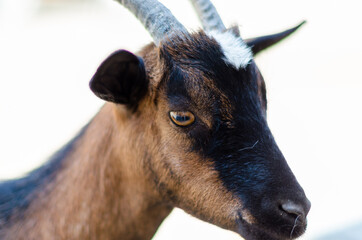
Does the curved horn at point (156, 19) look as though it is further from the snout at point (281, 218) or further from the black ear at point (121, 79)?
the snout at point (281, 218)

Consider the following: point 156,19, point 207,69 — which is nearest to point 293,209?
point 207,69

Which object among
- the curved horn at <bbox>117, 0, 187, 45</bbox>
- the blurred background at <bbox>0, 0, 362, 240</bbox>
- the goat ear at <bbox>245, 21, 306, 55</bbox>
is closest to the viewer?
the curved horn at <bbox>117, 0, 187, 45</bbox>

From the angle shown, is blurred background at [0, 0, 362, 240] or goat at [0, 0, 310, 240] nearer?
goat at [0, 0, 310, 240]

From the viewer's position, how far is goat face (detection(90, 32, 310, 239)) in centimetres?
259

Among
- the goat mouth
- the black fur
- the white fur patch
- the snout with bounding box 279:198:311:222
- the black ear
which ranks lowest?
the goat mouth

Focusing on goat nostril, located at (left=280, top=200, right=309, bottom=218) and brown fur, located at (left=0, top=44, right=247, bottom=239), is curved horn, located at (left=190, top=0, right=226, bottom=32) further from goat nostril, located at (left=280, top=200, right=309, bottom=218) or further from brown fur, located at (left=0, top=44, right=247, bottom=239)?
goat nostril, located at (left=280, top=200, right=309, bottom=218)

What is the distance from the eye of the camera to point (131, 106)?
9.76 ft

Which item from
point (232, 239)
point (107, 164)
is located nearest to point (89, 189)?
point (107, 164)

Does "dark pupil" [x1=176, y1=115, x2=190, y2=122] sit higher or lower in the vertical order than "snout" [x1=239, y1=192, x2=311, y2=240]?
higher

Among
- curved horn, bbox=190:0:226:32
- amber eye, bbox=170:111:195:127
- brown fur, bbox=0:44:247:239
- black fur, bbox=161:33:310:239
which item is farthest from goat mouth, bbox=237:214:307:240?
curved horn, bbox=190:0:226:32

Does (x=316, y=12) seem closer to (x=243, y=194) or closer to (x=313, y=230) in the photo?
(x=313, y=230)

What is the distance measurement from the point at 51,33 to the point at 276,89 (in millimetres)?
9212

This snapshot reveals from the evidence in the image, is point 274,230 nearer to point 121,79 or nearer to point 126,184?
point 126,184

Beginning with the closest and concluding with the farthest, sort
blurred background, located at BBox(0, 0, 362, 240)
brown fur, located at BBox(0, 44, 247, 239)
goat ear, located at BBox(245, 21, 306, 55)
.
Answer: brown fur, located at BBox(0, 44, 247, 239) → goat ear, located at BBox(245, 21, 306, 55) → blurred background, located at BBox(0, 0, 362, 240)
